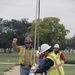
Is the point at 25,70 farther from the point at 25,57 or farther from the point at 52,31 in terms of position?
the point at 52,31

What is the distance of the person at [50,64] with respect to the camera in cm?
841

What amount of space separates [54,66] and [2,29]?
101686 millimetres

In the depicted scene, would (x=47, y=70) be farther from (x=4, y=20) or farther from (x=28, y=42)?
(x=4, y=20)

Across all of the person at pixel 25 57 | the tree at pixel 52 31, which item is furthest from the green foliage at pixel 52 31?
the person at pixel 25 57

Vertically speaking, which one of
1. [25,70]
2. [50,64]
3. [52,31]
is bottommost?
[25,70]

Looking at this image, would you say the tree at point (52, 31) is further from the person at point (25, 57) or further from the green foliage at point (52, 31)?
the person at point (25, 57)

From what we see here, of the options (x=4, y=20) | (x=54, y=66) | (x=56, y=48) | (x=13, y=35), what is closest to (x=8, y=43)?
(x=13, y=35)

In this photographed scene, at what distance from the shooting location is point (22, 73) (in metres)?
11.6

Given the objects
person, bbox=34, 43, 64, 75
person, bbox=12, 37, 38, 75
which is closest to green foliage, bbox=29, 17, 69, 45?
person, bbox=12, 37, 38, 75

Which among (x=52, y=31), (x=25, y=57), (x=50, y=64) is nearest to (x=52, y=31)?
(x=52, y=31)

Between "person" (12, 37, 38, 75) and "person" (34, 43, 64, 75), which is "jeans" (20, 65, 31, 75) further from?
"person" (34, 43, 64, 75)

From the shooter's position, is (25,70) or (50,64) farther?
(25,70)

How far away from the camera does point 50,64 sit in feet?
27.5

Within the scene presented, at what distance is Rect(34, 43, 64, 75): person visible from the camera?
8.41 m
